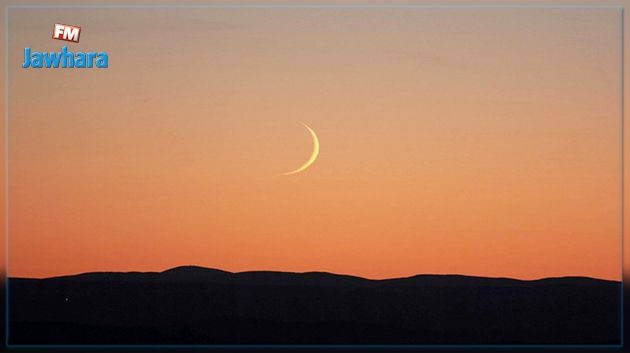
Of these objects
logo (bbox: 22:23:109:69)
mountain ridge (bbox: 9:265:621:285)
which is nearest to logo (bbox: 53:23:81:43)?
logo (bbox: 22:23:109:69)

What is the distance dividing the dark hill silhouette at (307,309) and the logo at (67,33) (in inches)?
69.7

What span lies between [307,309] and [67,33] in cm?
273

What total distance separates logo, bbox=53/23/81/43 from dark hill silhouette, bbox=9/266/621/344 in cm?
177

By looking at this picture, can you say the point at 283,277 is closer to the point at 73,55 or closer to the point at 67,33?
the point at 73,55

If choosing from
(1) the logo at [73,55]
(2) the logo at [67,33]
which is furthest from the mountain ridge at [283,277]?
(2) the logo at [67,33]

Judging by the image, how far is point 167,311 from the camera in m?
8.64

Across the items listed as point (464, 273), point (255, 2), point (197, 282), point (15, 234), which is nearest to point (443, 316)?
point (464, 273)

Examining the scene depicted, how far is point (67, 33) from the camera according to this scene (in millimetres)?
8609

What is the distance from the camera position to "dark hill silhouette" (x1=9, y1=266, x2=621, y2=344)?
28.2 feet

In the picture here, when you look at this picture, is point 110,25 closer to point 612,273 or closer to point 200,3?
point 200,3

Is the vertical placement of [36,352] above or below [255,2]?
below

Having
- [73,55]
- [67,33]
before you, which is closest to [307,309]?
[73,55]

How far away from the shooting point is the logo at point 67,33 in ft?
28.2

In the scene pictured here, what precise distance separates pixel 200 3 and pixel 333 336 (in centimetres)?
→ 269
